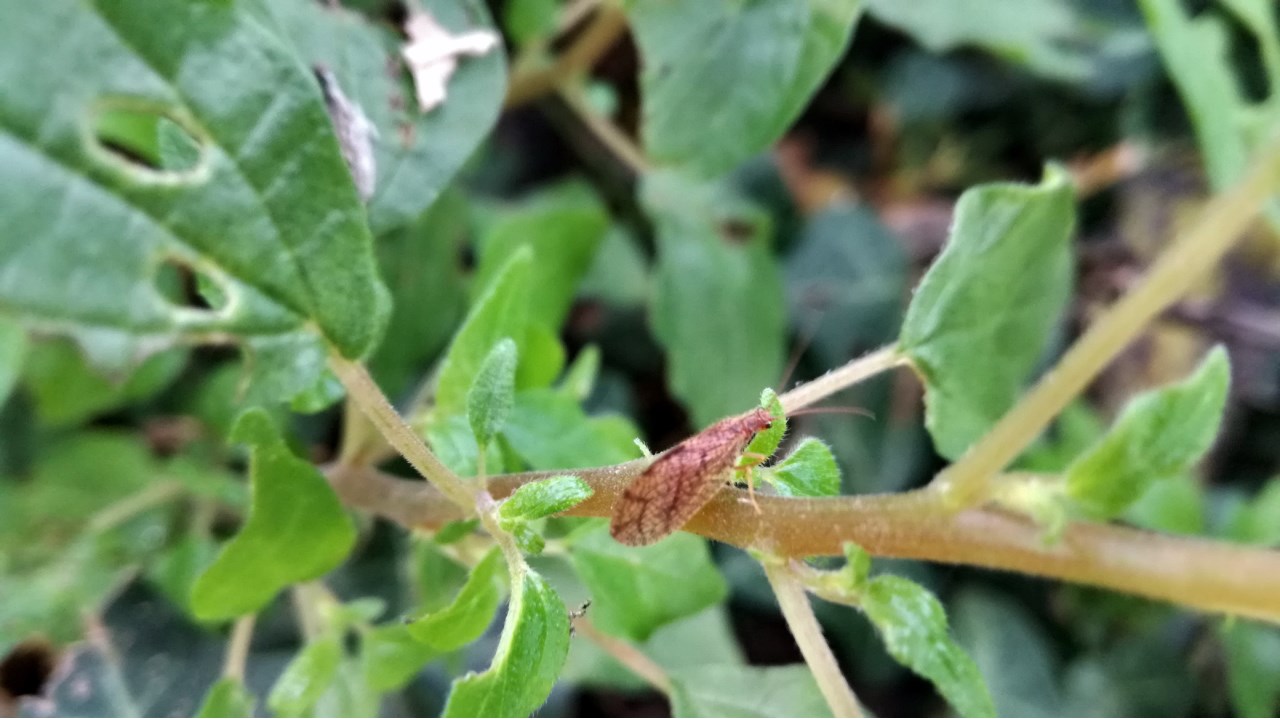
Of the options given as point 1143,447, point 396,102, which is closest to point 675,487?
point 1143,447

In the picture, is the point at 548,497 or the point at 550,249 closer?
the point at 548,497

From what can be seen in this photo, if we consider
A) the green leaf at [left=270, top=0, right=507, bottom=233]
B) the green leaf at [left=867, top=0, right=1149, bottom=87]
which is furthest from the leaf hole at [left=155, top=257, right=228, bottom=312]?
the green leaf at [left=867, top=0, right=1149, bottom=87]

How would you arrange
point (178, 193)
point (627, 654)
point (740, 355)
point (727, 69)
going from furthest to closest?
point (740, 355) < point (727, 69) < point (627, 654) < point (178, 193)

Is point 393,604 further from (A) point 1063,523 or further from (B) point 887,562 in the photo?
(A) point 1063,523

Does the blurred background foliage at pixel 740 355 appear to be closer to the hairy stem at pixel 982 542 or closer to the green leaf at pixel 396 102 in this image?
the green leaf at pixel 396 102

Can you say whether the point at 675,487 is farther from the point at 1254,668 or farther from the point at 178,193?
→ the point at 1254,668
